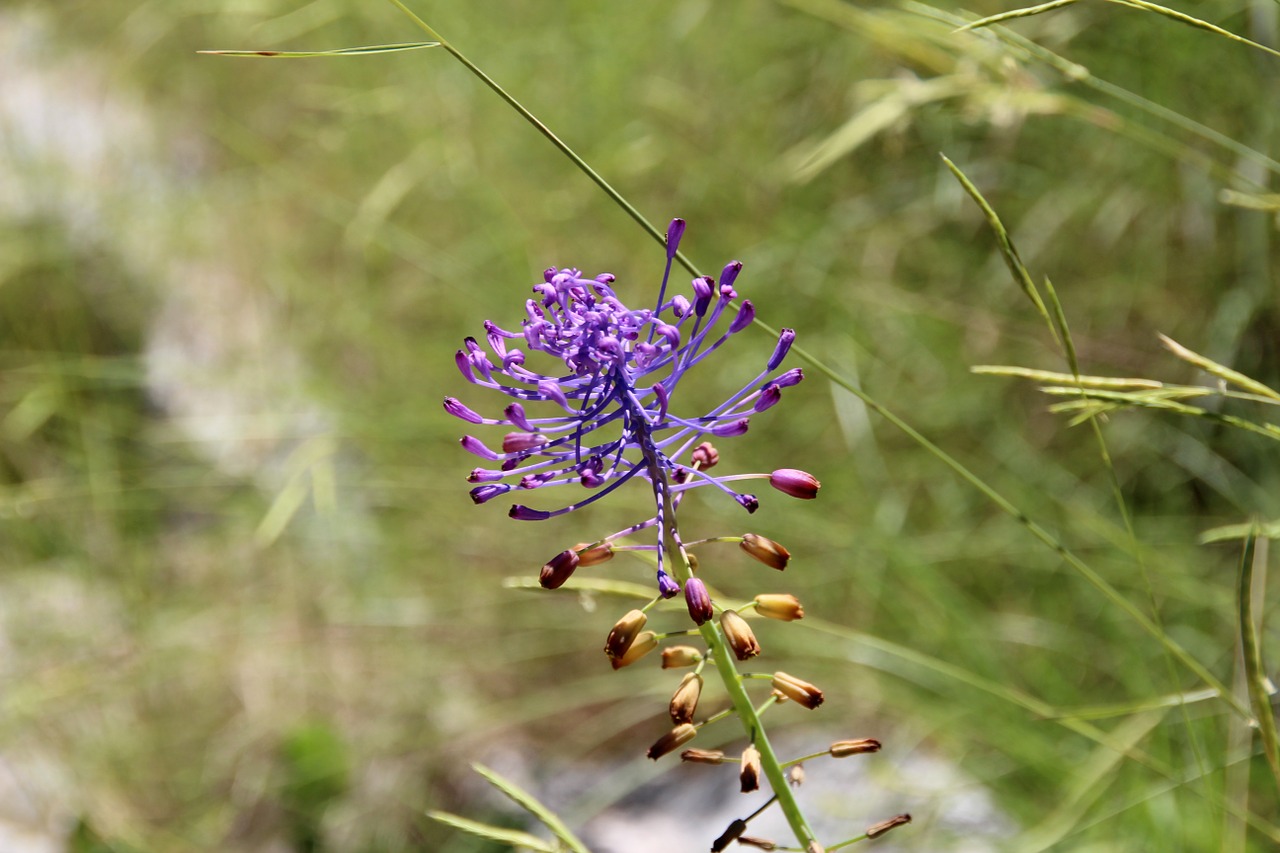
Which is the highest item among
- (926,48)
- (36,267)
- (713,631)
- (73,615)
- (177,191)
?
(926,48)

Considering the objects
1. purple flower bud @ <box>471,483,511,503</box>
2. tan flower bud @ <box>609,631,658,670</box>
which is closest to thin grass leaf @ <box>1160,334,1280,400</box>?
tan flower bud @ <box>609,631,658,670</box>

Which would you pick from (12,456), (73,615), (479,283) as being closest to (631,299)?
(479,283)

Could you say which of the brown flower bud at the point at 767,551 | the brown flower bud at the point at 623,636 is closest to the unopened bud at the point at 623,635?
the brown flower bud at the point at 623,636

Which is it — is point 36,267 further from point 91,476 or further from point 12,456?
point 91,476

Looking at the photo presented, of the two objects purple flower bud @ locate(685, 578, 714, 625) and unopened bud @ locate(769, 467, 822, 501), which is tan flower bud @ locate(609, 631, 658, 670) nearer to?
purple flower bud @ locate(685, 578, 714, 625)

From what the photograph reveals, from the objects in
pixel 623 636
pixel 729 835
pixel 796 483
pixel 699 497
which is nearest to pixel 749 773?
pixel 729 835

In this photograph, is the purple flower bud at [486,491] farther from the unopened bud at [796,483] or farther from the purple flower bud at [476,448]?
the unopened bud at [796,483]
